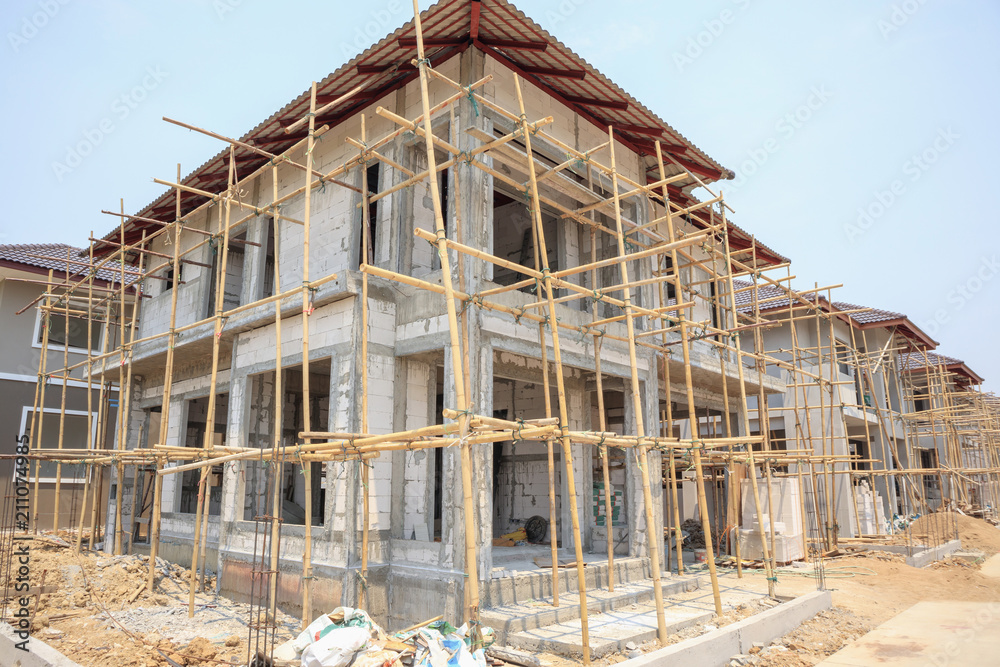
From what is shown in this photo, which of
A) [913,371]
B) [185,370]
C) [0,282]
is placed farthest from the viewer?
[913,371]

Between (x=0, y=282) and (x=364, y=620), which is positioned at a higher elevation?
(x=0, y=282)

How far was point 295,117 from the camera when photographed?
35.7 ft

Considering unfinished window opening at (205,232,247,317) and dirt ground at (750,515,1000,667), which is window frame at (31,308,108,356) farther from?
dirt ground at (750,515,1000,667)

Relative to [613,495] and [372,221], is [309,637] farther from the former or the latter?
[613,495]

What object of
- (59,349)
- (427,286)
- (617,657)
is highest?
(59,349)

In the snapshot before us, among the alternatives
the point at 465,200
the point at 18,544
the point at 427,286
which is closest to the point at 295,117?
the point at 465,200

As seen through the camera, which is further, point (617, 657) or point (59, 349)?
point (59, 349)

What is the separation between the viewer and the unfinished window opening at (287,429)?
1168 cm

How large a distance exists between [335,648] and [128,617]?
16.0 feet

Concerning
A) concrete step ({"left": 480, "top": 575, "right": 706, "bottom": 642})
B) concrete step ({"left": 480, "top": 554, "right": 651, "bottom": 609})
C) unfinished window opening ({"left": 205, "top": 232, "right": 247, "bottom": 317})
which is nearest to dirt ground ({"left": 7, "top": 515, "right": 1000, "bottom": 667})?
concrete step ({"left": 480, "top": 575, "right": 706, "bottom": 642})

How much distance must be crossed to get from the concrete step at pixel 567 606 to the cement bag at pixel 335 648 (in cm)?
182

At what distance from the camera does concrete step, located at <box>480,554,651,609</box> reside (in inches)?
318

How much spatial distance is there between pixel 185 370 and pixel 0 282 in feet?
28.3

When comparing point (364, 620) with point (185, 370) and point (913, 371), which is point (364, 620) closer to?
point (185, 370)
